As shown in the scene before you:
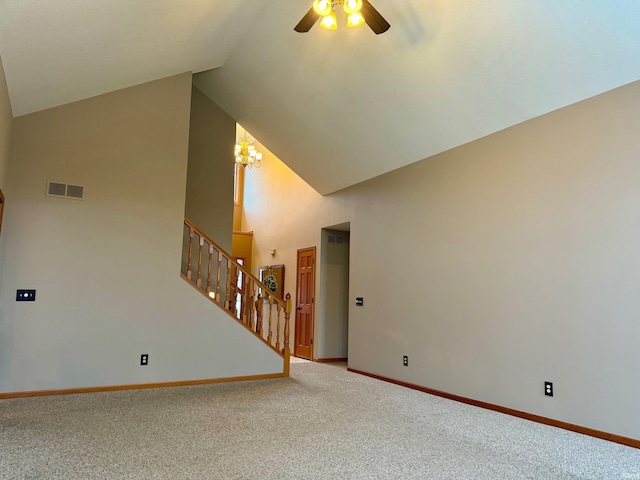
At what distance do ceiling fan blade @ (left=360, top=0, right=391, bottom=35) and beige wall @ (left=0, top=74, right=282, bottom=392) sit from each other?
2.97m

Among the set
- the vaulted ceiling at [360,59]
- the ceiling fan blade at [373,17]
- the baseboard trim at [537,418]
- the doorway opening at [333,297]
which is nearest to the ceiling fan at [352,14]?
the ceiling fan blade at [373,17]

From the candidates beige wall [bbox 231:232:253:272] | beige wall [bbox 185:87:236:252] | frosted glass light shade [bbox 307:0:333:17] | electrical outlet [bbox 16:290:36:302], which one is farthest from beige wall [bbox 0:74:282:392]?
beige wall [bbox 231:232:253:272]

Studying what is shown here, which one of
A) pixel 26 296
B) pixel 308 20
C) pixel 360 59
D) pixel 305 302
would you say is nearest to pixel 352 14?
pixel 308 20

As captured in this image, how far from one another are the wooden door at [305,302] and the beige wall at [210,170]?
146 centimetres

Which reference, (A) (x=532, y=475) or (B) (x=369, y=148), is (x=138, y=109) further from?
(A) (x=532, y=475)

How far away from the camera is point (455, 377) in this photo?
4.60m

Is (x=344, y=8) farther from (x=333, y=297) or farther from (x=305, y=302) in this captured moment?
(x=305, y=302)

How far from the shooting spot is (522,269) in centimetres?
405

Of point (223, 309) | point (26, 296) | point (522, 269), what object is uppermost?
point (522, 269)

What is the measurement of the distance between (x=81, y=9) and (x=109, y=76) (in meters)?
1.37

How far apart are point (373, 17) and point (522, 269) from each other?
2.62 meters

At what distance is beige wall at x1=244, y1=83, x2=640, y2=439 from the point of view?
338 centimetres

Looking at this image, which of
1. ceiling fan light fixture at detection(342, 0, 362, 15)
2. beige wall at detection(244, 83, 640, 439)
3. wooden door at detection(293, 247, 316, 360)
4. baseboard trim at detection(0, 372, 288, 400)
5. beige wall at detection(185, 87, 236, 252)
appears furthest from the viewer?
wooden door at detection(293, 247, 316, 360)

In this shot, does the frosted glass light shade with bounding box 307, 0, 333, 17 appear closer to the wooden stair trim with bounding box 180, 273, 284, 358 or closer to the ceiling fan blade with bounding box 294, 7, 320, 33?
the ceiling fan blade with bounding box 294, 7, 320, 33
